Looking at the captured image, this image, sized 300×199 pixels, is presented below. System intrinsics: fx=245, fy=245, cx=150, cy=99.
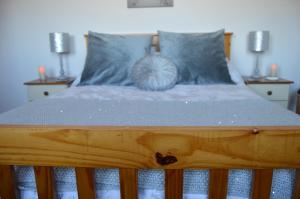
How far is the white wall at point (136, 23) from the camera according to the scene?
2.52 m

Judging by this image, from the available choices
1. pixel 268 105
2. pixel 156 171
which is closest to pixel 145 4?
pixel 268 105

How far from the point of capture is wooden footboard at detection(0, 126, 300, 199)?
30.4 inches

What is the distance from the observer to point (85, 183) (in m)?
0.83

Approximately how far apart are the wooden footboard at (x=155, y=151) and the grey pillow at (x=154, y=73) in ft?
3.38

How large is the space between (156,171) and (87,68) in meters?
1.41

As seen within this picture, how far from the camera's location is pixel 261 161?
0.78 metres

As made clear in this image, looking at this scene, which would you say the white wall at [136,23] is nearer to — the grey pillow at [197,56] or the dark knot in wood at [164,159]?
the grey pillow at [197,56]

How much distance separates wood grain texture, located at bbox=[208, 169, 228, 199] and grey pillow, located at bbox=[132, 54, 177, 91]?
105 cm

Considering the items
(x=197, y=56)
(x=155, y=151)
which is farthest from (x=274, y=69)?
(x=155, y=151)

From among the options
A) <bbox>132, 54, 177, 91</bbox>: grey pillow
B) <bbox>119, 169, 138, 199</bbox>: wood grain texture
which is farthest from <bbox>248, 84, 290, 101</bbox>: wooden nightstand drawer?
<bbox>119, 169, 138, 199</bbox>: wood grain texture

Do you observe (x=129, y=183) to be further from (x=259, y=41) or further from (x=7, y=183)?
(x=259, y=41)

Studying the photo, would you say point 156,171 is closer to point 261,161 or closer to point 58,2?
point 261,161

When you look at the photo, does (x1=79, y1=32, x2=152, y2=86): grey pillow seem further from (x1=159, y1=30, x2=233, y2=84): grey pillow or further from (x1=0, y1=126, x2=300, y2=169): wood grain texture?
(x1=0, y1=126, x2=300, y2=169): wood grain texture

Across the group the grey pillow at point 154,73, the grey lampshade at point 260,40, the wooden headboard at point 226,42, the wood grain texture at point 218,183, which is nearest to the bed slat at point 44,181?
the wood grain texture at point 218,183
